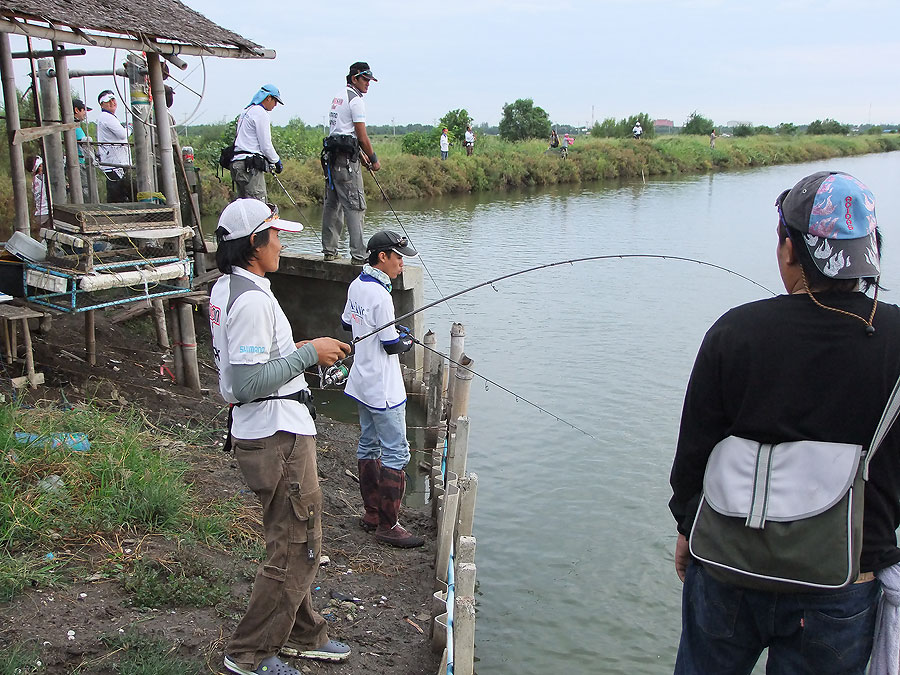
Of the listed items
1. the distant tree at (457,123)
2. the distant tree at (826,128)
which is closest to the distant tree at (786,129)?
the distant tree at (826,128)

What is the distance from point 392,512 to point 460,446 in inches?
26.4

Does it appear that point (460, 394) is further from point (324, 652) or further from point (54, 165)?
point (54, 165)

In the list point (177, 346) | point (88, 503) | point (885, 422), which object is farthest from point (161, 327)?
point (885, 422)

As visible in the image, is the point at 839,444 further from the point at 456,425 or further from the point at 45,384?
the point at 45,384

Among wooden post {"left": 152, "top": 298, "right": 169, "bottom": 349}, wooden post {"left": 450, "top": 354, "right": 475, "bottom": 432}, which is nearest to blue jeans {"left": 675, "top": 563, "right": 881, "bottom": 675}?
wooden post {"left": 450, "top": 354, "right": 475, "bottom": 432}

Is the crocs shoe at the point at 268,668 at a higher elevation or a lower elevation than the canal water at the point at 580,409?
higher

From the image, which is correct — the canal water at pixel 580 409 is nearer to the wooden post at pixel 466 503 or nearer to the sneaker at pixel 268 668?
the wooden post at pixel 466 503

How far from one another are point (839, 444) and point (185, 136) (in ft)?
88.5

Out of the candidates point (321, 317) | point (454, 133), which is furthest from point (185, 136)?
point (321, 317)

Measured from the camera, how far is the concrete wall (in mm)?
9133

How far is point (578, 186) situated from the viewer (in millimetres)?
34531

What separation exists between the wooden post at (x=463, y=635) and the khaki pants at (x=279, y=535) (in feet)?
2.05

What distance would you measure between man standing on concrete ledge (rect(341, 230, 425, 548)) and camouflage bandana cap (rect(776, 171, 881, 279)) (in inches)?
118

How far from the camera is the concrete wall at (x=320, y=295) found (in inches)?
360
